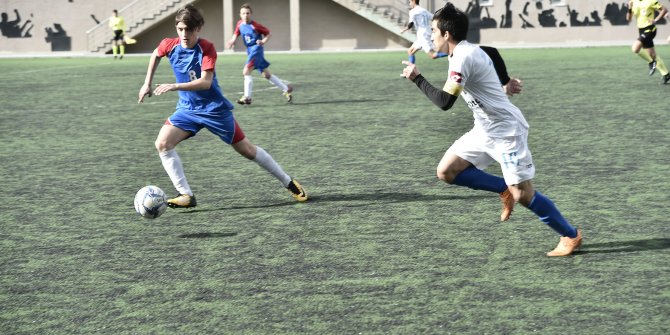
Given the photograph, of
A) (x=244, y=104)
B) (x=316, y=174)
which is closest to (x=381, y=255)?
(x=316, y=174)

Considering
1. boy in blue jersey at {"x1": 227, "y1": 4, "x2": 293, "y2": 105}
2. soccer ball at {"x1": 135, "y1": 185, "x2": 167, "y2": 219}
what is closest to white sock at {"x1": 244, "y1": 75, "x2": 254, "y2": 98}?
boy in blue jersey at {"x1": 227, "y1": 4, "x2": 293, "y2": 105}

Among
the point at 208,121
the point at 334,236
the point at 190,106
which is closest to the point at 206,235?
the point at 334,236

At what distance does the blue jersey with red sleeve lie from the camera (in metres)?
8.32

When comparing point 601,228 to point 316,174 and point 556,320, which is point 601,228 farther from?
point 316,174

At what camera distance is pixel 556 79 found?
22.0 meters

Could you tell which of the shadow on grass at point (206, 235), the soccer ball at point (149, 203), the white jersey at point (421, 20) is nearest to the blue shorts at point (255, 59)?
the white jersey at point (421, 20)

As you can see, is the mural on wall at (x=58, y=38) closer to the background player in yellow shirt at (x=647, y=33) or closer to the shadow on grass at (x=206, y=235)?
the background player in yellow shirt at (x=647, y=33)

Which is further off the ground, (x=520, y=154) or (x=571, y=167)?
(x=520, y=154)

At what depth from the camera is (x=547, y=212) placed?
6234mm

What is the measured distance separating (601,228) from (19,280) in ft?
13.2

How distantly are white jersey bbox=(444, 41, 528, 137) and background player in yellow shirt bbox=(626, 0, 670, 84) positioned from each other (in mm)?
14503

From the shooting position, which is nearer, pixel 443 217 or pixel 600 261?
pixel 600 261

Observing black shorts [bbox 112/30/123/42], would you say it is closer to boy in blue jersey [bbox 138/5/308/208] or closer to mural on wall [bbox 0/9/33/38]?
mural on wall [bbox 0/9/33/38]

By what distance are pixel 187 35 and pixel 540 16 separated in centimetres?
4069
